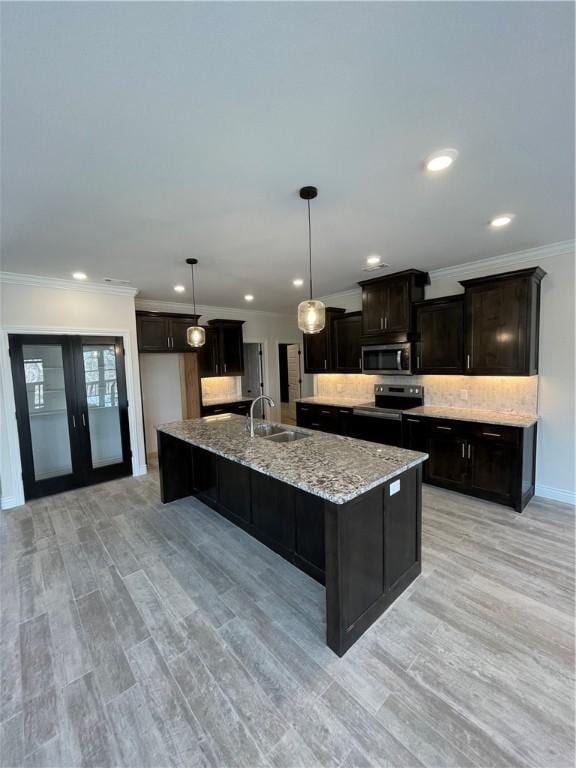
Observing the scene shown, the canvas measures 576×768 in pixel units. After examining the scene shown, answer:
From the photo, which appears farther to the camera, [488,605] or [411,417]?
[411,417]

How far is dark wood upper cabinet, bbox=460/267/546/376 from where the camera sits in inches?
133

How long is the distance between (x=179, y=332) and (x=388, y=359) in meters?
3.40

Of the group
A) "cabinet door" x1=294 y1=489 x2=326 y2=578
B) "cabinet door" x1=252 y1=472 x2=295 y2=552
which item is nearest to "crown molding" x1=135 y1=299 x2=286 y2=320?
"cabinet door" x1=252 y1=472 x2=295 y2=552

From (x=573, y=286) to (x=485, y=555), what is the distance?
9.48ft

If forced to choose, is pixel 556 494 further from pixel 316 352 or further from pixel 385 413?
pixel 316 352

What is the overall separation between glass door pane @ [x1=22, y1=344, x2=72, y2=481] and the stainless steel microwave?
4.20 metres

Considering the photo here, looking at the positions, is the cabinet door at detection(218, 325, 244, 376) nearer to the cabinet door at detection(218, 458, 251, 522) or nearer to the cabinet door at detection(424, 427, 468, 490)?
the cabinet door at detection(218, 458, 251, 522)

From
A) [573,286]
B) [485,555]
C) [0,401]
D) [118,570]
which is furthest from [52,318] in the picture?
[573,286]

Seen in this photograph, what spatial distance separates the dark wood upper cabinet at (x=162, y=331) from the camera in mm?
5020

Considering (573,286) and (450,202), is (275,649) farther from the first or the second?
(573,286)

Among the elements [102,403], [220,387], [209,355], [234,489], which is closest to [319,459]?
[234,489]

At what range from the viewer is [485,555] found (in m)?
2.64

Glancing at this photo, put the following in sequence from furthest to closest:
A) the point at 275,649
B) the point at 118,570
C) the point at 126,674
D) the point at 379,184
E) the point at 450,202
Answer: the point at 118,570, the point at 450,202, the point at 379,184, the point at 275,649, the point at 126,674

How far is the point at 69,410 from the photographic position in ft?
13.8
